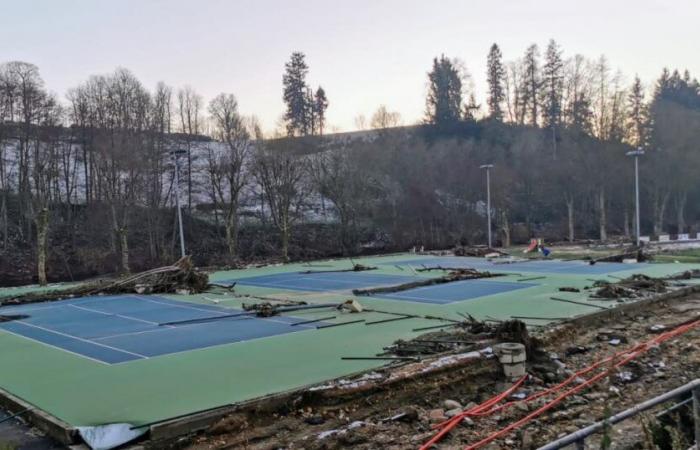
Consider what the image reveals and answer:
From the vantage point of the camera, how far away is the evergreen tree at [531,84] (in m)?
77.1

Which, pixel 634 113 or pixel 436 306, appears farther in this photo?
pixel 634 113

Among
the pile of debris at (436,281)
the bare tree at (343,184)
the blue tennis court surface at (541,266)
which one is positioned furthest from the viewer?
the bare tree at (343,184)

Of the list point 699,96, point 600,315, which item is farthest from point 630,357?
point 699,96

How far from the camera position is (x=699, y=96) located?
78438mm

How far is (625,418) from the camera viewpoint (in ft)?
13.6

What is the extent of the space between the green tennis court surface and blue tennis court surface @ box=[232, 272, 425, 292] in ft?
0.61

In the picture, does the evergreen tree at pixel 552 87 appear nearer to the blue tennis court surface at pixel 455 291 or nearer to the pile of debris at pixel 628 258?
the pile of debris at pixel 628 258

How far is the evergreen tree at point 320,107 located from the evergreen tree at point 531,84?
94.5 ft

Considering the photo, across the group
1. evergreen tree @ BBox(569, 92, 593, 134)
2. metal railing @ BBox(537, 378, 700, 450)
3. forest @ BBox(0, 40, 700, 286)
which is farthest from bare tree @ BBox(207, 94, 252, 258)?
evergreen tree @ BBox(569, 92, 593, 134)

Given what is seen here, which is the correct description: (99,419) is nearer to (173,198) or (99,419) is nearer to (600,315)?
(600,315)

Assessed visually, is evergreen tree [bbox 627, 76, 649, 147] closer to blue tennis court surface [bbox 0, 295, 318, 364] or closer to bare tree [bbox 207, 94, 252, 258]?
bare tree [bbox 207, 94, 252, 258]

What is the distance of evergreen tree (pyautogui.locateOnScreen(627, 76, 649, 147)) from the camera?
217 feet

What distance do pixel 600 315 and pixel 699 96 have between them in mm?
79041

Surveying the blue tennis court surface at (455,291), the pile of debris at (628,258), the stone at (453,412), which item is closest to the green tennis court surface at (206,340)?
the blue tennis court surface at (455,291)
